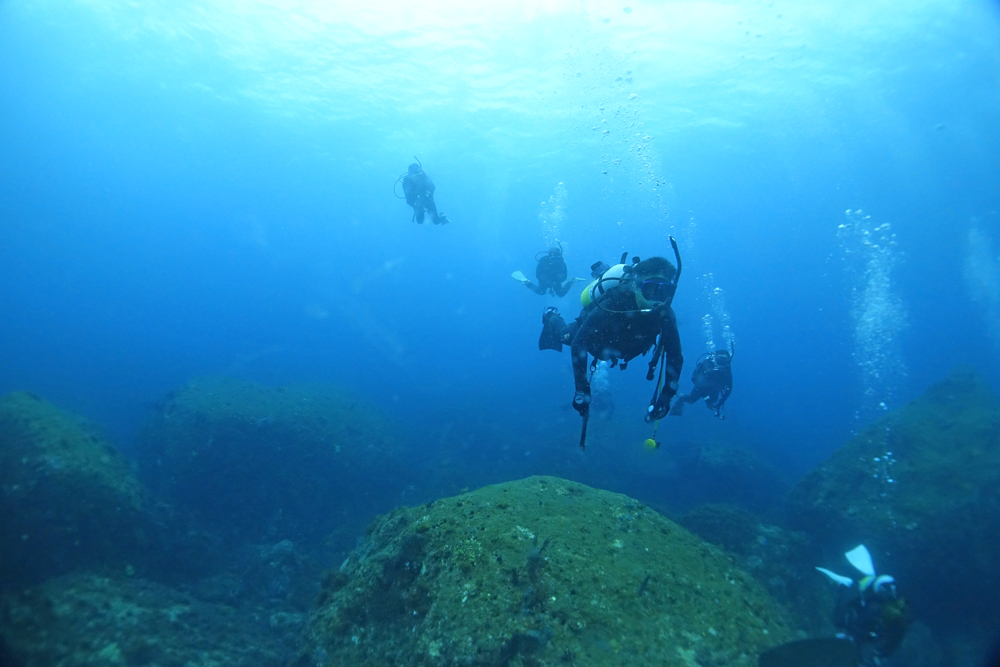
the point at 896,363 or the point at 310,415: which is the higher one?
the point at 896,363

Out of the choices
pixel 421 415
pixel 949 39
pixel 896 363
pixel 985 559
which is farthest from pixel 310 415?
pixel 896 363

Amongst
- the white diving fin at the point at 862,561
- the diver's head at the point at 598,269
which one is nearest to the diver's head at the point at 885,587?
the white diving fin at the point at 862,561

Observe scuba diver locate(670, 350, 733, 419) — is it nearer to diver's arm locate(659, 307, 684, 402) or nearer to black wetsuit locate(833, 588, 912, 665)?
black wetsuit locate(833, 588, 912, 665)

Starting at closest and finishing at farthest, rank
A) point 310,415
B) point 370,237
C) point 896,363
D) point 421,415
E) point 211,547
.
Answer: point 211,547
point 310,415
point 421,415
point 896,363
point 370,237

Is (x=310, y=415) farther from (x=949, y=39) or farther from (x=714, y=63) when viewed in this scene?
(x=949, y=39)

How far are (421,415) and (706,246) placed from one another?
370ft

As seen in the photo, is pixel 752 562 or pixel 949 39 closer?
pixel 752 562

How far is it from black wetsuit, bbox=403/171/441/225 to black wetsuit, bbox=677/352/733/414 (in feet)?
33.7

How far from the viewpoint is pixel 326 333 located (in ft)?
201

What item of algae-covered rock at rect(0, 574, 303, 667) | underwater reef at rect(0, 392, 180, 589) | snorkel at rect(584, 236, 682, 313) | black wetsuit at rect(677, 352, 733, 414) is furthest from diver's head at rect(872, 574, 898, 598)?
underwater reef at rect(0, 392, 180, 589)

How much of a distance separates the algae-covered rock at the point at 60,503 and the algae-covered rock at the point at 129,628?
0.63 meters

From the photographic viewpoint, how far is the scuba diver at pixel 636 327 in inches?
153

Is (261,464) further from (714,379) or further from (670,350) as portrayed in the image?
(714,379)

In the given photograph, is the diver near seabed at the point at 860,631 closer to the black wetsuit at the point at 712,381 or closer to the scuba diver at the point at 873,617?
the scuba diver at the point at 873,617
